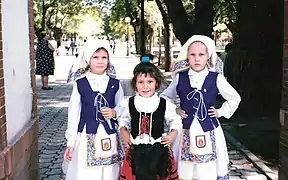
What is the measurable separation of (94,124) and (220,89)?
4.03ft

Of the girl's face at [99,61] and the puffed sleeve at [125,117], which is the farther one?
the girl's face at [99,61]

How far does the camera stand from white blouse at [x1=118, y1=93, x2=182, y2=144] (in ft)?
14.5

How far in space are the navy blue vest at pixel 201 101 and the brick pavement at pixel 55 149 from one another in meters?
2.11

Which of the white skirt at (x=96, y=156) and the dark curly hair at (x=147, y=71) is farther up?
the dark curly hair at (x=147, y=71)

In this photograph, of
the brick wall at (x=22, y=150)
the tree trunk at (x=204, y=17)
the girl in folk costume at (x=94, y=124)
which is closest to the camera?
the brick wall at (x=22, y=150)

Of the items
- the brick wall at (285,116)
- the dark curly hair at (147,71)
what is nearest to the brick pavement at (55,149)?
the brick wall at (285,116)

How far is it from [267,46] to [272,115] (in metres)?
1.91

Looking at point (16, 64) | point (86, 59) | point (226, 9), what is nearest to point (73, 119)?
point (86, 59)

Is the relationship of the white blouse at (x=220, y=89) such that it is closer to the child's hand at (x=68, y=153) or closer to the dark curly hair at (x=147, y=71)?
the dark curly hair at (x=147, y=71)

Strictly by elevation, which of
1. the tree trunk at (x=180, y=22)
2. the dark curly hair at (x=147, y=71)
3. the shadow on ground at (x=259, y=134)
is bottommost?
the shadow on ground at (x=259, y=134)

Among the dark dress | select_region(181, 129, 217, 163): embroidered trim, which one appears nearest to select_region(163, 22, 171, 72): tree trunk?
the dark dress

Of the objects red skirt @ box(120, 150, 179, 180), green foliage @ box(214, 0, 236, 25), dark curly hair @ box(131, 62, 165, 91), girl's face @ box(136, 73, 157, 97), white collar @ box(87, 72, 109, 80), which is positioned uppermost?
green foliage @ box(214, 0, 236, 25)

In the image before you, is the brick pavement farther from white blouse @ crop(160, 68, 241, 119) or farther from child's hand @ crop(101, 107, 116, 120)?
child's hand @ crop(101, 107, 116, 120)

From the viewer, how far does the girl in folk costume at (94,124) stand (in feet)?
15.0
